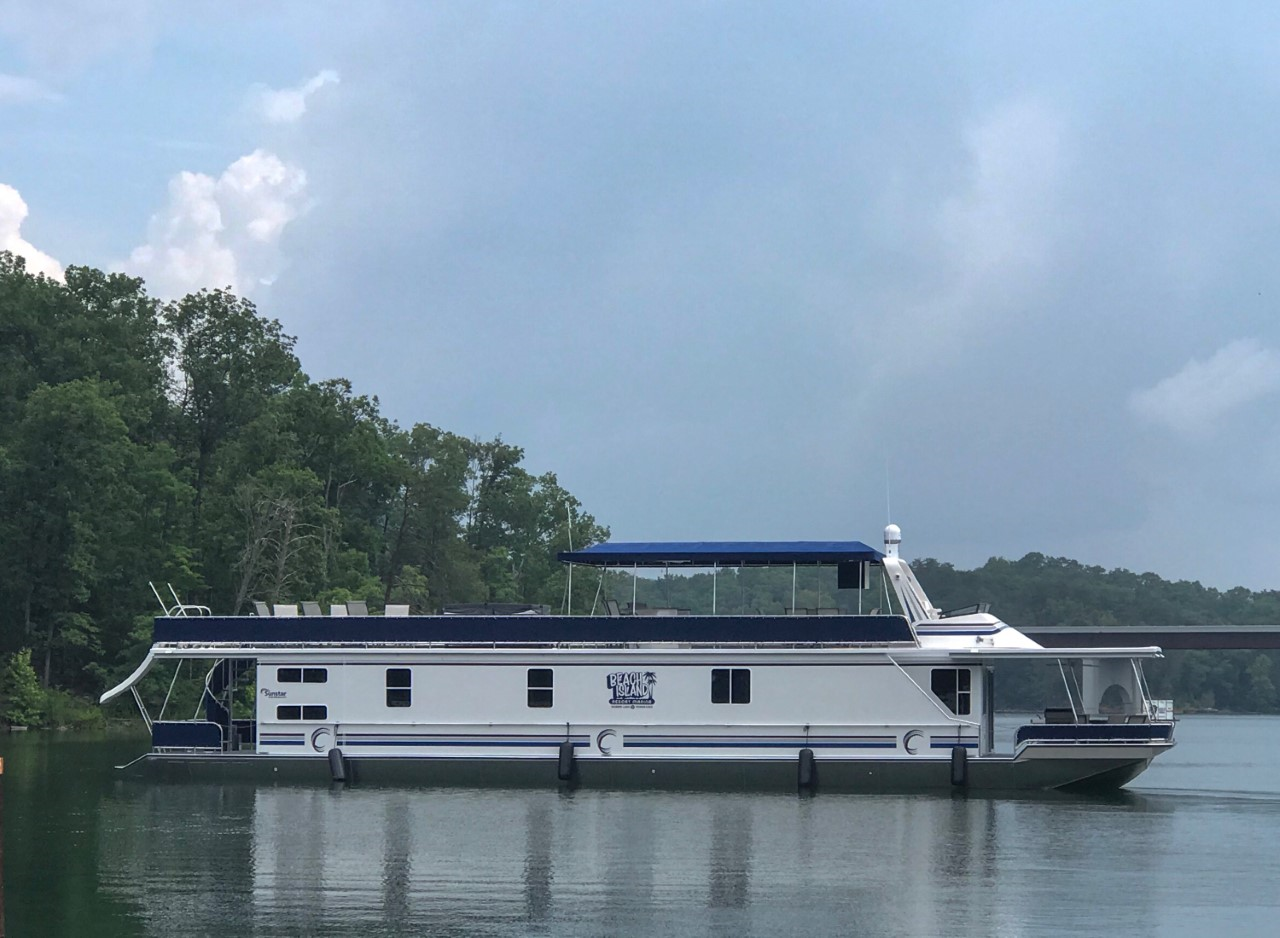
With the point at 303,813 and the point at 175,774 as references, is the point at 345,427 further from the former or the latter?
the point at 303,813

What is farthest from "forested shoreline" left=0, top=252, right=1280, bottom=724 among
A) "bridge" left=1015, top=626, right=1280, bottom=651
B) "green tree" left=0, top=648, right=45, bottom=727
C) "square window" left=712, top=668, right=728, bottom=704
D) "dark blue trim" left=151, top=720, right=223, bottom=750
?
"square window" left=712, top=668, right=728, bottom=704

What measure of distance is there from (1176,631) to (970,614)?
41.8 m

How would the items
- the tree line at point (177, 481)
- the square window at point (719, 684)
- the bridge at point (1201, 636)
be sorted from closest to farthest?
the square window at point (719, 684) < the tree line at point (177, 481) < the bridge at point (1201, 636)

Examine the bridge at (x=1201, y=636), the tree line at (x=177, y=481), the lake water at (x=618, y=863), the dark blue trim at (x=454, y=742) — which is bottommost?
the lake water at (x=618, y=863)

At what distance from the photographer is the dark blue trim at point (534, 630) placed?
32.3 metres

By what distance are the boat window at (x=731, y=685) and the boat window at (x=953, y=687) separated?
144 inches

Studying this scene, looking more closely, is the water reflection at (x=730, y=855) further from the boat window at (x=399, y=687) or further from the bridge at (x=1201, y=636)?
the bridge at (x=1201, y=636)

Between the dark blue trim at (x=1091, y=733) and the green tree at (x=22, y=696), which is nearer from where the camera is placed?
the dark blue trim at (x=1091, y=733)

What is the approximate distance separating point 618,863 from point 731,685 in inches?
396

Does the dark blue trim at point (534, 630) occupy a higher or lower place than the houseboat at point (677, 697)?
higher

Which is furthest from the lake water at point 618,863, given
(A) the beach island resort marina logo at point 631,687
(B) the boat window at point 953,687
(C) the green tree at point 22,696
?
(C) the green tree at point 22,696

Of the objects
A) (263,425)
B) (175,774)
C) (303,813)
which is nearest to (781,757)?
(303,813)

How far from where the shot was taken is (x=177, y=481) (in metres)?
65.2

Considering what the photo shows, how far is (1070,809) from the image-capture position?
29328 millimetres
